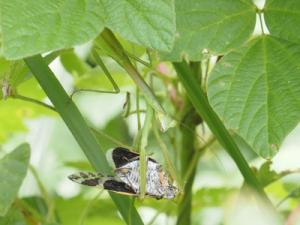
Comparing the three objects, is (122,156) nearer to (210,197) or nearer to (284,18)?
(284,18)

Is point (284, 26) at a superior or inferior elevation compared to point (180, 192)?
superior

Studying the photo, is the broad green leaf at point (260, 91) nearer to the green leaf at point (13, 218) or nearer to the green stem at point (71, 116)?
the green stem at point (71, 116)

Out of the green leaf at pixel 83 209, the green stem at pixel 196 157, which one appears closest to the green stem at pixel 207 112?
the green stem at pixel 196 157

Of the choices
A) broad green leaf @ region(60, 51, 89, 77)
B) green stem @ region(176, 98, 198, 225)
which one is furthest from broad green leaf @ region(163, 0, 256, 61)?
broad green leaf @ region(60, 51, 89, 77)

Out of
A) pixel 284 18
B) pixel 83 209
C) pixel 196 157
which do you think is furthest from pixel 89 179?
pixel 83 209

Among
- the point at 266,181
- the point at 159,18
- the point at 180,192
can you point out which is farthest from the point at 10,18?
the point at 266,181

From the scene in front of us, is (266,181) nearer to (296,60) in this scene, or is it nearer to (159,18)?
(296,60)

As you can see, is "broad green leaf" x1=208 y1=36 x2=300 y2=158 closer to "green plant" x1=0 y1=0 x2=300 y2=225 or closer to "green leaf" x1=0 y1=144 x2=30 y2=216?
"green plant" x1=0 y1=0 x2=300 y2=225
